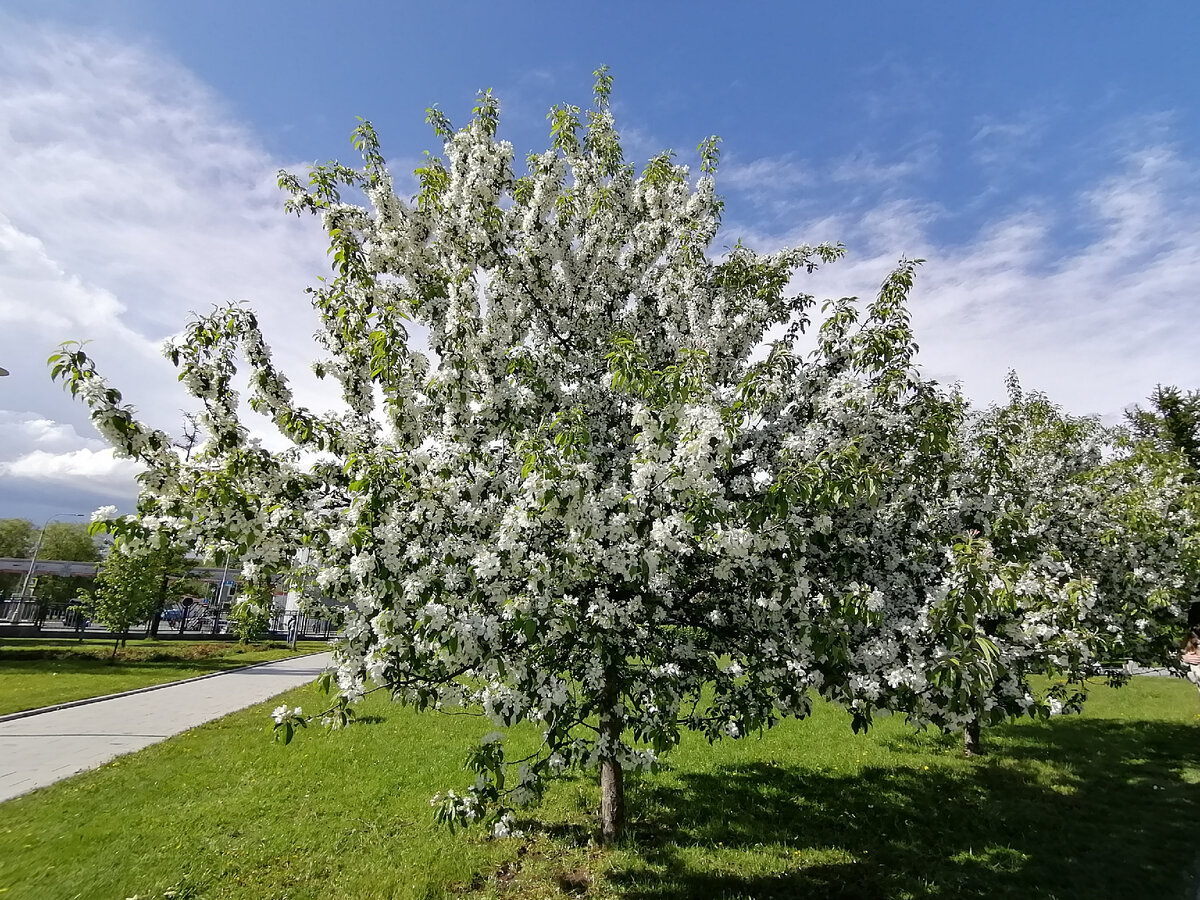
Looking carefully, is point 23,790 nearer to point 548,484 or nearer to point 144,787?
point 144,787

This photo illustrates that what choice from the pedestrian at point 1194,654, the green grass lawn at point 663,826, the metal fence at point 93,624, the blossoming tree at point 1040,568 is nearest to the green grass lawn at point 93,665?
the metal fence at point 93,624

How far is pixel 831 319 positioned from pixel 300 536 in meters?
6.00

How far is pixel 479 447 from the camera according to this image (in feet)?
20.1

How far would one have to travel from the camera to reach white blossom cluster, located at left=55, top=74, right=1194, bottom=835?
488 centimetres

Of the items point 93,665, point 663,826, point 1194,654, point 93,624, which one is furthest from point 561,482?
point 93,624

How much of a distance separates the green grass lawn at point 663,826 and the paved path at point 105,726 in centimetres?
85

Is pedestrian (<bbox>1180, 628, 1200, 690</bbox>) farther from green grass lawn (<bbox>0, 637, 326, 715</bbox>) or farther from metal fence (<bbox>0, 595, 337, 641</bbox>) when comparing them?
metal fence (<bbox>0, 595, 337, 641</bbox>)

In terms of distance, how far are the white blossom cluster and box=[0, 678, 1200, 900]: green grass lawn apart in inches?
92.0

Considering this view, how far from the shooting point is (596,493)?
18.5 feet

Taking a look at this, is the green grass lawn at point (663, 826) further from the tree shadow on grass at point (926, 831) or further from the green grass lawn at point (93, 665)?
the green grass lawn at point (93, 665)

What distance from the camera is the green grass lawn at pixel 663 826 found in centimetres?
700

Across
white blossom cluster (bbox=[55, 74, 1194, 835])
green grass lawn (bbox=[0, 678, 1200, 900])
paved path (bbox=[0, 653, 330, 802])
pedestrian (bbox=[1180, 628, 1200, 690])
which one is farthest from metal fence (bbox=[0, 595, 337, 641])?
pedestrian (bbox=[1180, 628, 1200, 690])

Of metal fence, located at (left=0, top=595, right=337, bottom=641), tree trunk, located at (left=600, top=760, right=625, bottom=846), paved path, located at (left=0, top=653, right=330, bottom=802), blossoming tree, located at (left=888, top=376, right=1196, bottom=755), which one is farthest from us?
metal fence, located at (left=0, top=595, right=337, bottom=641)

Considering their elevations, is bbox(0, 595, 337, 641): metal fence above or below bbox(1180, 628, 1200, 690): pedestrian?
below
